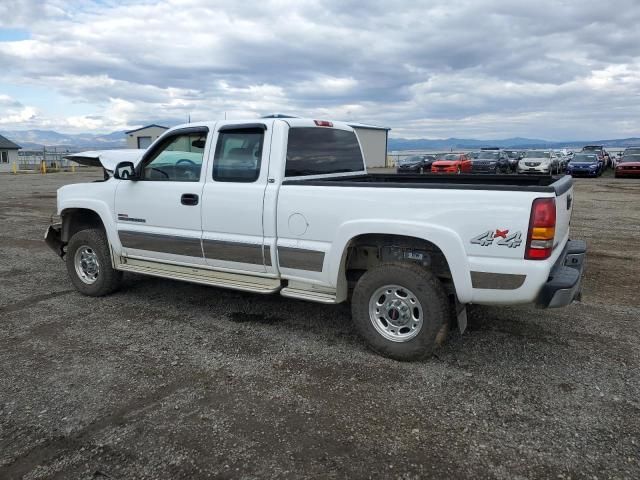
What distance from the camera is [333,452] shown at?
9.68 feet

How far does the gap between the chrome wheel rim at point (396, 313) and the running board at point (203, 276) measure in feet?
3.19

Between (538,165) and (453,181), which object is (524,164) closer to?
(538,165)

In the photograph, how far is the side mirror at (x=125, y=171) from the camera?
17.6 feet

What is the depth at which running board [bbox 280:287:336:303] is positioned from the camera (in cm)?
441

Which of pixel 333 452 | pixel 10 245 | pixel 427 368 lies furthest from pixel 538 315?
pixel 10 245

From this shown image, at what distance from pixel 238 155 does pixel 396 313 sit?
207 centimetres

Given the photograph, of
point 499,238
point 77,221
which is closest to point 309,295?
point 499,238

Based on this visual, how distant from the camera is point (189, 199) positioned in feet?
16.3

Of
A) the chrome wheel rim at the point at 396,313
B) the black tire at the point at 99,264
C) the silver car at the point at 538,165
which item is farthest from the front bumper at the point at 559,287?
the silver car at the point at 538,165

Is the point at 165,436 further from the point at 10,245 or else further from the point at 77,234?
the point at 10,245

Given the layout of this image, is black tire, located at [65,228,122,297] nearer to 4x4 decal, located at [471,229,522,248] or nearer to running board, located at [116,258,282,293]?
running board, located at [116,258,282,293]

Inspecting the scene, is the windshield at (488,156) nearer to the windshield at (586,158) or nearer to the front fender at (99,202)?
the windshield at (586,158)

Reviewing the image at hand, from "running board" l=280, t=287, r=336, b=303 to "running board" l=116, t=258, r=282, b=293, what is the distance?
0.13m

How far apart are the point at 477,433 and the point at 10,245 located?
9.01m
